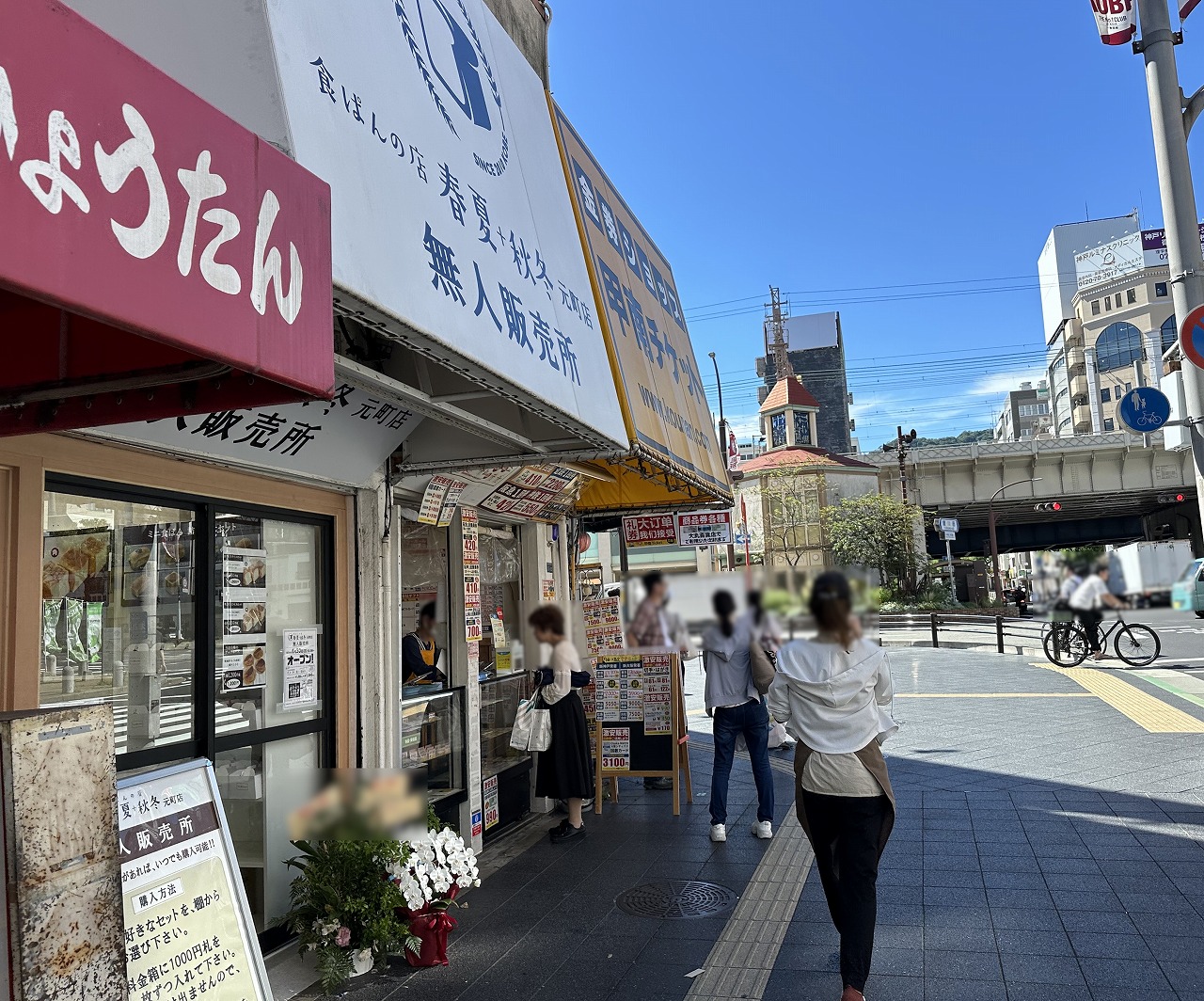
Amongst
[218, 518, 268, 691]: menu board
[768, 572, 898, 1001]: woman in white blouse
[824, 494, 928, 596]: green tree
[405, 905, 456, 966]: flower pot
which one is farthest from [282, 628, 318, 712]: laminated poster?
[824, 494, 928, 596]: green tree

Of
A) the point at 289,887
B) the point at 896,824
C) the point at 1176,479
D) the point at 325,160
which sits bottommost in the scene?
the point at 896,824

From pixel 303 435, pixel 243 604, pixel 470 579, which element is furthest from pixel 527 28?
pixel 243 604

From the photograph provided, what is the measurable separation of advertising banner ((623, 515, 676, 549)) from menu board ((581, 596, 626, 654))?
2.74 ft

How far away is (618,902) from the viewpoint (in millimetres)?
5352

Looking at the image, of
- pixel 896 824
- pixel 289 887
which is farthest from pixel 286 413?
pixel 896 824

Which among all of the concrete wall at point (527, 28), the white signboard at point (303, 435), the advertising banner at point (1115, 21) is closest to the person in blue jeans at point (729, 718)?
the white signboard at point (303, 435)

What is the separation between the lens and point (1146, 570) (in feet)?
2.90

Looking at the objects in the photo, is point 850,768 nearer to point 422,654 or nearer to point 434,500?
point 434,500

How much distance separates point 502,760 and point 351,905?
3.27m

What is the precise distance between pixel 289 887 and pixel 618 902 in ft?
6.40

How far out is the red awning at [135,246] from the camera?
1.49 m

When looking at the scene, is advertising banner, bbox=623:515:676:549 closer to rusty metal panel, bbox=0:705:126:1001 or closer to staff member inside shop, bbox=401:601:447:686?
staff member inside shop, bbox=401:601:447:686

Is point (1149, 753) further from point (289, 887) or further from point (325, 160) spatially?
point (325, 160)

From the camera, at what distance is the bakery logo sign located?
12.3 ft
